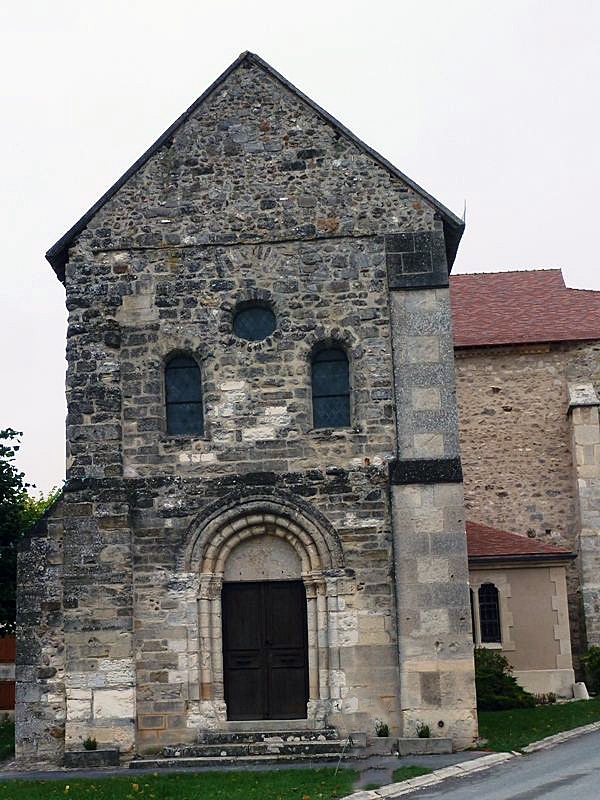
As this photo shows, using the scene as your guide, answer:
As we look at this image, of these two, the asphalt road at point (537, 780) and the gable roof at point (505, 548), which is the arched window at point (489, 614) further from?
the asphalt road at point (537, 780)

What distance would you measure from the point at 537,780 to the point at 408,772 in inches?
67.2

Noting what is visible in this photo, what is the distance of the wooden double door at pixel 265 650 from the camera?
1623 cm

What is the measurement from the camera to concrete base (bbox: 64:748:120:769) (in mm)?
15484

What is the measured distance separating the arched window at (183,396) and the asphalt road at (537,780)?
6.66 m

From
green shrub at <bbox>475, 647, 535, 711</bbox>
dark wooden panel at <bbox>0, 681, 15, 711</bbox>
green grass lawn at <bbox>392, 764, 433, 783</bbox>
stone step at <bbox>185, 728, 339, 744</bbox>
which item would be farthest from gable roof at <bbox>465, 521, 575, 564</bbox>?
dark wooden panel at <bbox>0, 681, 15, 711</bbox>

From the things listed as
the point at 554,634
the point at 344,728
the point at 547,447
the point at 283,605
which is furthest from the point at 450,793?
the point at 547,447

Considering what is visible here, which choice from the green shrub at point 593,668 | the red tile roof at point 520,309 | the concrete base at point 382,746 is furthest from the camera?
the red tile roof at point 520,309

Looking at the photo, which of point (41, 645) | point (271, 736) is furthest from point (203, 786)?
point (41, 645)

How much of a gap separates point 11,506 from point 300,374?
7518mm

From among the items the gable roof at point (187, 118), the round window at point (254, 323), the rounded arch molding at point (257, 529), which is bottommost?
the rounded arch molding at point (257, 529)

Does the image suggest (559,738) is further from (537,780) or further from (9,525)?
(9,525)

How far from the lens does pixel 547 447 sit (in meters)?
26.0

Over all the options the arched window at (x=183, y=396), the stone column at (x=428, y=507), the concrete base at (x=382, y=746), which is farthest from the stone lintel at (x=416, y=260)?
the concrete base at (x=382, y=746)

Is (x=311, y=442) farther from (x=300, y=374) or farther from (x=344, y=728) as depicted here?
(x=344, y=728)
